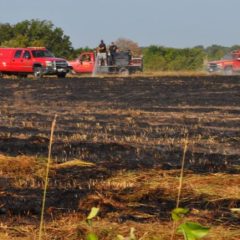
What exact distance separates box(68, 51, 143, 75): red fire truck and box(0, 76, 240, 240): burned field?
29382mm

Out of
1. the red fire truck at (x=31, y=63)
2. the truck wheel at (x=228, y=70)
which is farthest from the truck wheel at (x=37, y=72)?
the truck wheel at (x=228, y=70)

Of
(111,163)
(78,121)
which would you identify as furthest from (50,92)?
(111,163)

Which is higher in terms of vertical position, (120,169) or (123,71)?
(120,169)

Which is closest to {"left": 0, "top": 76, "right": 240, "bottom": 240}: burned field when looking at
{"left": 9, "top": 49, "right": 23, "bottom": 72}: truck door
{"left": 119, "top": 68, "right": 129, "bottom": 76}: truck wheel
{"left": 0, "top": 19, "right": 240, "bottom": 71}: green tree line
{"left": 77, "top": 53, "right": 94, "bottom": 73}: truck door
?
{"left": 9, "top": 49, "right": 23, "bottom": 72}: truck door

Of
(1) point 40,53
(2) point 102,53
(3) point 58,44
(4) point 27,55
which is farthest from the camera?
(3) point 58,44

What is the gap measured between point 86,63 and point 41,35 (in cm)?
2969

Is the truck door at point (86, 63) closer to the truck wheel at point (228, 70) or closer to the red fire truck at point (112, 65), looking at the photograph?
the red fire truck at point (112, 65)

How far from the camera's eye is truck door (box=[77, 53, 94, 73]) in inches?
2024

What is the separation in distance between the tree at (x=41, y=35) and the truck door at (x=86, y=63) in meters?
24.4

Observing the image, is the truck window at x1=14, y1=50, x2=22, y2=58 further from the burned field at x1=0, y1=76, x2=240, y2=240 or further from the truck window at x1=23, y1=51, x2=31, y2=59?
the burned field at x1=0, y1=76, x2=240, y2=240

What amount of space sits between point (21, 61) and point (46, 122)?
33202mm

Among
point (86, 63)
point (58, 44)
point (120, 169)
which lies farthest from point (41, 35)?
point (120, 169)

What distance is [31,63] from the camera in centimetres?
4816

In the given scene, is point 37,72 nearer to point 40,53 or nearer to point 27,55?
point 27,55
